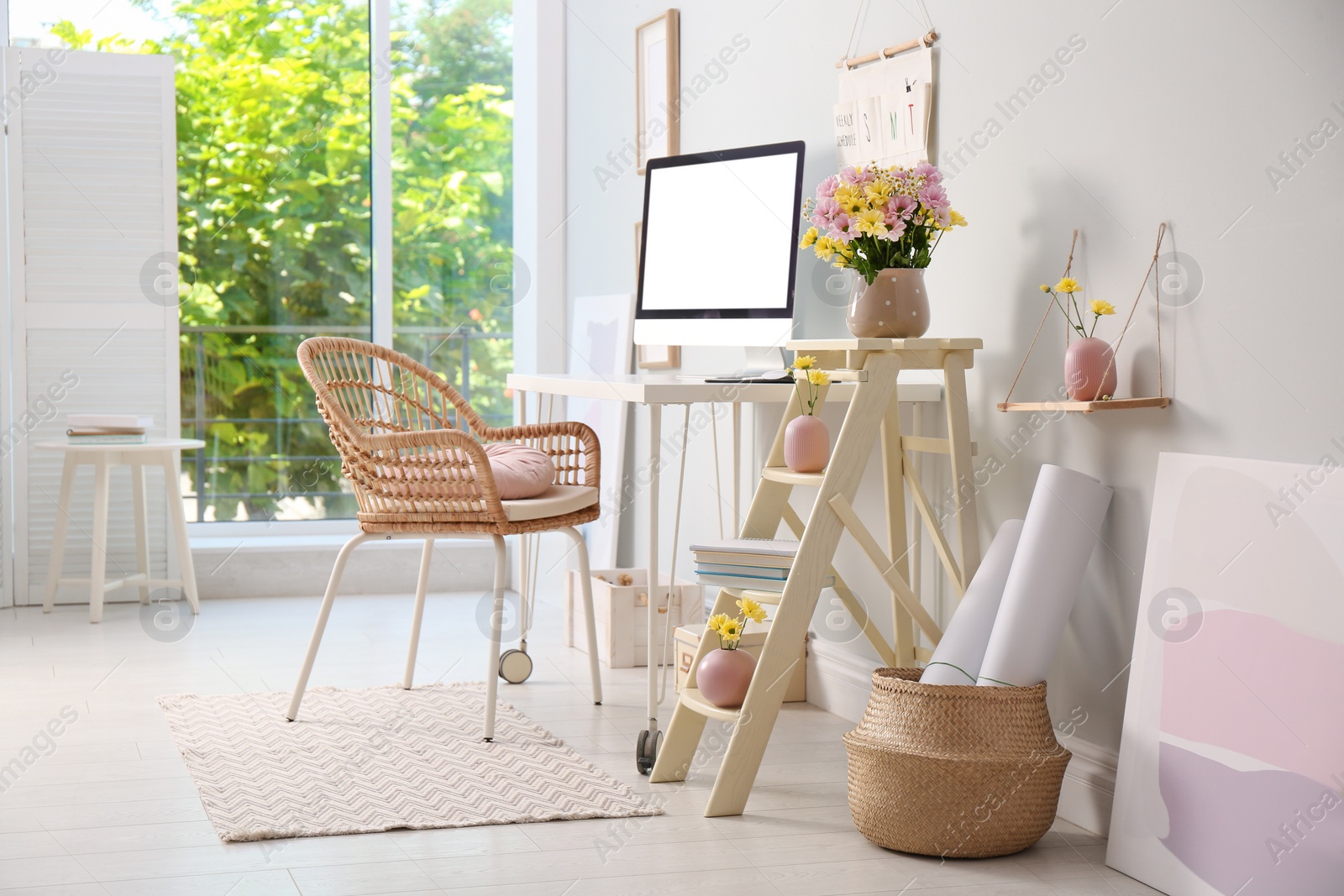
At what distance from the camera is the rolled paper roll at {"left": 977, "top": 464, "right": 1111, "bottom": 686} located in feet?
6.75

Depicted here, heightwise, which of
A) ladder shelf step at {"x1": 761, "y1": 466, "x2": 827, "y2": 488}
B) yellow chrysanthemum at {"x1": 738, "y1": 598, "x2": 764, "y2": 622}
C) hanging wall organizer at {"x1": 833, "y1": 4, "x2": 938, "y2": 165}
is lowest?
yellow chrysanthemum at {"x1": 738, "y1": 598, "x2": 764, "y2": 622}

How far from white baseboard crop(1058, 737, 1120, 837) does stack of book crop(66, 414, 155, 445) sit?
284cm

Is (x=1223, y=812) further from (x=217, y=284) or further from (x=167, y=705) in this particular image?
(x=217, y=284)

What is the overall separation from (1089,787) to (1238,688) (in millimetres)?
406

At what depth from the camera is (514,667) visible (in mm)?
3156

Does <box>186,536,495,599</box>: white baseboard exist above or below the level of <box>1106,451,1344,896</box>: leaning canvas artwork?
below

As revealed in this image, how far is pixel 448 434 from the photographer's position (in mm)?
2602

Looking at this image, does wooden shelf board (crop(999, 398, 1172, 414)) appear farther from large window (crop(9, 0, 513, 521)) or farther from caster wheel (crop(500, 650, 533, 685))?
→ large window (crop(9, 0, 513, 521))

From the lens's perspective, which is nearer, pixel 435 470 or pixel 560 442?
pixel 435 470

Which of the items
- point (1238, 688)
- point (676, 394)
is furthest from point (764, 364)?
point (1238, 688)

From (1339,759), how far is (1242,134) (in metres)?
0.83

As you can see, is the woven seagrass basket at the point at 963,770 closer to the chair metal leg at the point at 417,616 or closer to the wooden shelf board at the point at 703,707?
the wooden shelf board at the point at 703,707

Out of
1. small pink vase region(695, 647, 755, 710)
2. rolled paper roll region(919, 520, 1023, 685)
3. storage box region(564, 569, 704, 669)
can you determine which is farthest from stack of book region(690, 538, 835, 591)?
storage box region(564, 569, 704, 669)

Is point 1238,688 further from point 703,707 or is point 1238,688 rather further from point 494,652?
point 494,652
